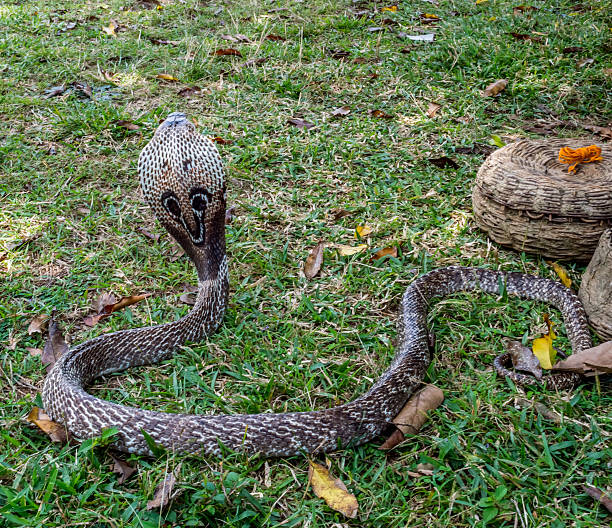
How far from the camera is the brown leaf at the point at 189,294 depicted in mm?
3812

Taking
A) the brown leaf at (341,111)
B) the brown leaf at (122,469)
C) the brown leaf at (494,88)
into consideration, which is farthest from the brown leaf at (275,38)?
the brown leaf at (122,469)

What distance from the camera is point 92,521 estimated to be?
8.08 ft

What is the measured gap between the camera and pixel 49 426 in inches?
113

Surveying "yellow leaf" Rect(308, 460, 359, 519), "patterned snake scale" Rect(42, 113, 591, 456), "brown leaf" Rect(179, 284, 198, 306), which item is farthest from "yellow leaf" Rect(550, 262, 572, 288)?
"brown leaf" Rect(179, 284, 198, 306)

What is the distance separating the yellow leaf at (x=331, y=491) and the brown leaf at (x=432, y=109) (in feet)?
13.0

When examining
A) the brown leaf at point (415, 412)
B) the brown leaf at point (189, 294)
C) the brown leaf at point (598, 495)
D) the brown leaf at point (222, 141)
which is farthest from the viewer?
the brown leaf at point (222, 141)

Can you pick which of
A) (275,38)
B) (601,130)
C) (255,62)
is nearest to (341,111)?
(255,62)

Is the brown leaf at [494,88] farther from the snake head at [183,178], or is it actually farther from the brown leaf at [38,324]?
the brown leaf at [38,324]

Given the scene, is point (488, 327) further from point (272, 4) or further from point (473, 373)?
point (272, 4)

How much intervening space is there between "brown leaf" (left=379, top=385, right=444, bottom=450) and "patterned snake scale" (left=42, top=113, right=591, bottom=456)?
4cm

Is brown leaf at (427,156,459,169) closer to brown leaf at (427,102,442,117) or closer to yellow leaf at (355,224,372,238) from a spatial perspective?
brown leaf at (427,102,442,117)

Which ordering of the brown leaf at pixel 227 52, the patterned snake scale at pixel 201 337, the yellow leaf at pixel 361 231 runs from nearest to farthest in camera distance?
the patterned snake scale at pixel 201 337 < the yellow leaf at pixel 361 231 < the brown leaf at pixel 227 52

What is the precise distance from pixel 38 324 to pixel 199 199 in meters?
1.29

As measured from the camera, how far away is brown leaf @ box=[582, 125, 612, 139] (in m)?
5.20
